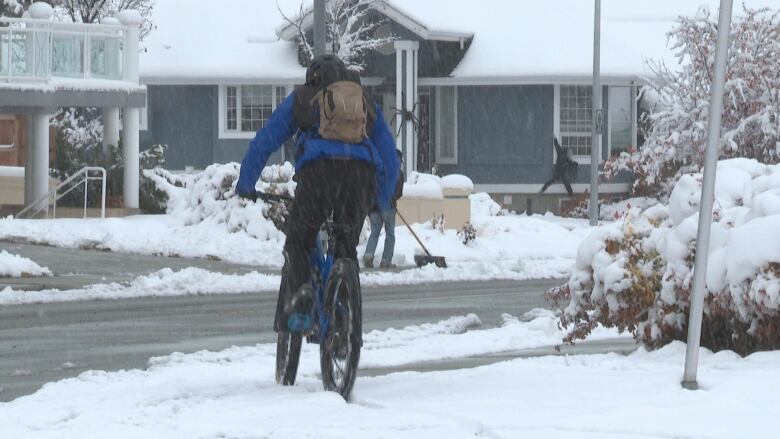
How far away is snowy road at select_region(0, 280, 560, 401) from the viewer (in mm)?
12367

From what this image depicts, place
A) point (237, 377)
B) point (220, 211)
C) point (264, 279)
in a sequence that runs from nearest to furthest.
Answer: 1. point (237, 377)
2. point (264, 279)
3. point (220, 211)

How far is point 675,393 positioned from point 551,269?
50.0 ft

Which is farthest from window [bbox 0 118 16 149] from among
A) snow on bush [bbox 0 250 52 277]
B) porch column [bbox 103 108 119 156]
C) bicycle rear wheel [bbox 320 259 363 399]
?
bicycle rear wheel [bbox 320 259 363 399]

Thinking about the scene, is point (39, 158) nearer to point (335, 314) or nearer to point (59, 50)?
point (59, 50)

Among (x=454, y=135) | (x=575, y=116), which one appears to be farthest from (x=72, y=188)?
(x=575, y=116)

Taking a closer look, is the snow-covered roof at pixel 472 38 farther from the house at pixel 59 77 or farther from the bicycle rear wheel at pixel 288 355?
the bicycle rear wheel at pixel 288 355

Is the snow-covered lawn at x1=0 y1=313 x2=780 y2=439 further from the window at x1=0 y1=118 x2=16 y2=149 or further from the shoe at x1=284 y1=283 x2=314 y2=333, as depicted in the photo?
the window at x1=0 y1=118 x2=16 y2=149

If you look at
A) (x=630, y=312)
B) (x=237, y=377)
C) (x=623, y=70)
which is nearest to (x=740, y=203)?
(x=630, y=312)

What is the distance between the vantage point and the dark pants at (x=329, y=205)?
31.2 ft

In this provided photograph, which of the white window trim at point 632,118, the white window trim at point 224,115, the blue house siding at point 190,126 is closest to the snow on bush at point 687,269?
the white window trim at point 632,118

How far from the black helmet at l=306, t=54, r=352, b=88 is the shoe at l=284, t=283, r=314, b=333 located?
3.74 feet

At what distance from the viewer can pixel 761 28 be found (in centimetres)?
2816

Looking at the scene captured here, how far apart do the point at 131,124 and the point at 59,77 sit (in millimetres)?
2441

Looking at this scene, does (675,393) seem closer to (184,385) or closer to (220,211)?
(184,385)
